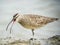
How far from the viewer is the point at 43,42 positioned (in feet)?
7.64

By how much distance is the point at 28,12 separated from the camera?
2377 mm

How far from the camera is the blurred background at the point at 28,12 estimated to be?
2.31 m

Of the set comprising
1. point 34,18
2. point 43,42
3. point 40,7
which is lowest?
point 43,42

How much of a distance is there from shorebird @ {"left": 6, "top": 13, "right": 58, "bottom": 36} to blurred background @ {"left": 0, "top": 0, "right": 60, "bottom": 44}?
4 cm

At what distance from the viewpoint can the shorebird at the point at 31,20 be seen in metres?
2.34

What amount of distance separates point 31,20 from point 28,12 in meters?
0.12

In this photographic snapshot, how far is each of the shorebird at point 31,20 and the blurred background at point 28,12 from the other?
0.04 meters

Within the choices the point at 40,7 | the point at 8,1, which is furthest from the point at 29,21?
the point at 8,1

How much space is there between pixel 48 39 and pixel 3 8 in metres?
0.75

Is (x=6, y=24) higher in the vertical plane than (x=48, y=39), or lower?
higher

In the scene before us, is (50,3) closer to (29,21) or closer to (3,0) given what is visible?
(29,21)

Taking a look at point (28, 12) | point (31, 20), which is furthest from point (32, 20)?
point (28, 12)

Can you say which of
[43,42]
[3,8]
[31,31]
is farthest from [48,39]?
[3,8]

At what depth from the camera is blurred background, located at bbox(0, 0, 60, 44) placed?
2311mm
